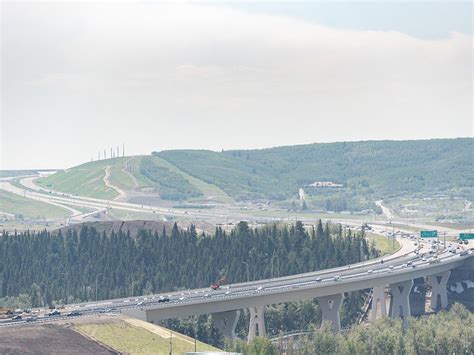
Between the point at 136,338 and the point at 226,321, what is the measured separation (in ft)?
115

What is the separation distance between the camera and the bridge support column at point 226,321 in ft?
623

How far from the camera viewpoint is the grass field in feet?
505

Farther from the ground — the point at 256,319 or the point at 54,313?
the point at 54,313

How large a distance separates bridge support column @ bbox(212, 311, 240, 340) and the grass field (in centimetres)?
2466

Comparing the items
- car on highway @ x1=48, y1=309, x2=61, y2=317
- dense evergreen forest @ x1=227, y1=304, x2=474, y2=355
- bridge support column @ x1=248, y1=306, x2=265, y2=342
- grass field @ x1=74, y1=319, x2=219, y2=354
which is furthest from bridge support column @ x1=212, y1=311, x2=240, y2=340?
car on highway @ x1=48, y1=309, x2=61, y2=317

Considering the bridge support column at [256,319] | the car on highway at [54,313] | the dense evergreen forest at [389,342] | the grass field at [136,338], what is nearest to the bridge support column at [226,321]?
the bridge support column at [256,319]

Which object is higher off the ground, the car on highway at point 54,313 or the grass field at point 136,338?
the car on highway at point 54,313

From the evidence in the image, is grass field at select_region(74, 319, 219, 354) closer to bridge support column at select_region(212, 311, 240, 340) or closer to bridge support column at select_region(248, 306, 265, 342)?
bridge support column at select_region(212, 311, 240, 340)

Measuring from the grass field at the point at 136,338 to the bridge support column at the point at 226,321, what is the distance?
2466 cm

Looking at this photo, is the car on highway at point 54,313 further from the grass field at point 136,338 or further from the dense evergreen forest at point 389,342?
the dense evergreen forest at point 389,342

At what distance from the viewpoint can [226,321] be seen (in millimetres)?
190625

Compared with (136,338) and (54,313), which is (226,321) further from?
(136,338)

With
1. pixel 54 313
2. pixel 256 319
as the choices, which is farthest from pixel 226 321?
pixel 54 313

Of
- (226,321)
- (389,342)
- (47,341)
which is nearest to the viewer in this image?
(47,341)
